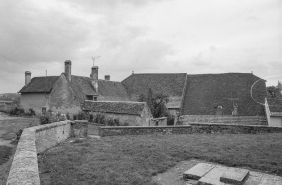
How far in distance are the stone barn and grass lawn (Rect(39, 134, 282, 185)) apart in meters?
11.9

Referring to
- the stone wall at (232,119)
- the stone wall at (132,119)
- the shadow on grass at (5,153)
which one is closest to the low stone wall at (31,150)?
the shadow on grass at (5,153)

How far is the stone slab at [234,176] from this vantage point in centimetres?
585

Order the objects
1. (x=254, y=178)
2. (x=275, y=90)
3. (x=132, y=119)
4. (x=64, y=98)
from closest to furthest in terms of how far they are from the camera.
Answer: (x=254, y=178), (x=132, y=119), (x=64, y=98), (x=275, y=90)

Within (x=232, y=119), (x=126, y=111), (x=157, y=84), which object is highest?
(x=157, y=84)

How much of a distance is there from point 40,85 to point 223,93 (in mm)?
24943

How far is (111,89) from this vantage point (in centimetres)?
3456

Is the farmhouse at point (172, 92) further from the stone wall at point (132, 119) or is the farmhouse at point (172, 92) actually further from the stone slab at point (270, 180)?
the stone slab at point (270, 180)

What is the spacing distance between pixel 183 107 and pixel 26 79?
76.6 feet

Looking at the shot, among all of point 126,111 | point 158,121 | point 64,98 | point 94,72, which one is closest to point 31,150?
point 126,111

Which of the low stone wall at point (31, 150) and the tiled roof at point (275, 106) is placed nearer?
the low stone wall at point (31, 150)

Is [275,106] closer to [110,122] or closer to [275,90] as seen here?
[110,122]

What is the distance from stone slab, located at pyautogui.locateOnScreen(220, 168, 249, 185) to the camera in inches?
230

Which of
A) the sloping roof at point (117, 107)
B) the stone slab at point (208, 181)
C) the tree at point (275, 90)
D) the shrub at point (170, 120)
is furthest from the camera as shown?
the tree at point (275, 90)

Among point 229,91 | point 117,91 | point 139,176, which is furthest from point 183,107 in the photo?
point 139,176
